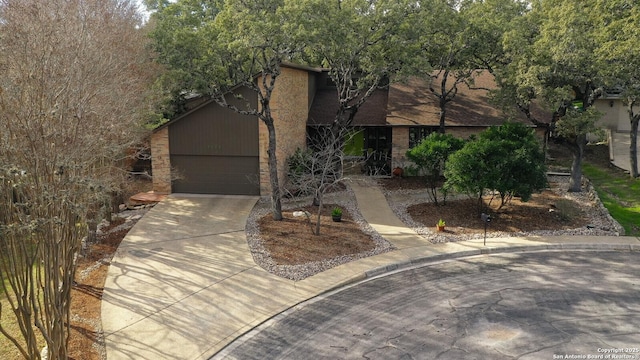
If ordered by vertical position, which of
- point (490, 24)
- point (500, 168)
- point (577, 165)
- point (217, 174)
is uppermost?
point (490, 24)

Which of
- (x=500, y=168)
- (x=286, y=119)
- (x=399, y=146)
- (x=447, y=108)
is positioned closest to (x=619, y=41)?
(x=500, y=168)

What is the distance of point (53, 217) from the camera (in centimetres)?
765

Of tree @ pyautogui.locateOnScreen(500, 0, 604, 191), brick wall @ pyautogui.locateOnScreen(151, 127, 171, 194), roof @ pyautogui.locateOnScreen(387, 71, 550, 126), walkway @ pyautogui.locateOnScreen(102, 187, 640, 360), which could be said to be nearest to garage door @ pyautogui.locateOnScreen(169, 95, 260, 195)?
brick wall @ pyautogui.locateOnScreen(151, 127, 171, 194)

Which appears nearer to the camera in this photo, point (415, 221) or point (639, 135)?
point (415, 221)

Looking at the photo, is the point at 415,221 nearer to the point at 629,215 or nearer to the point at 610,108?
the point at 629,215

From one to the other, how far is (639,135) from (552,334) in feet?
83.8

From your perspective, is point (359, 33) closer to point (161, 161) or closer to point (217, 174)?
point (217, 174)

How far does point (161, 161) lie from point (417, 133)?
1240 cm

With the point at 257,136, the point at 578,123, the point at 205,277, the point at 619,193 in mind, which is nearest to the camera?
the point at 205,277

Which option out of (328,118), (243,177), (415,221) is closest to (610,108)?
(328,118)

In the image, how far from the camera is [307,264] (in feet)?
44.0

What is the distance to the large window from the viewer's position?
24250 millimetres

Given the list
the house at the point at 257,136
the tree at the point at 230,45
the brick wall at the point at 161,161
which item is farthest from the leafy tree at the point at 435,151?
the brick wall at the point at 161,161

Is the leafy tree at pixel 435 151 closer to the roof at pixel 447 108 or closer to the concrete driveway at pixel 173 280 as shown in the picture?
the roof at pixel 447 108
